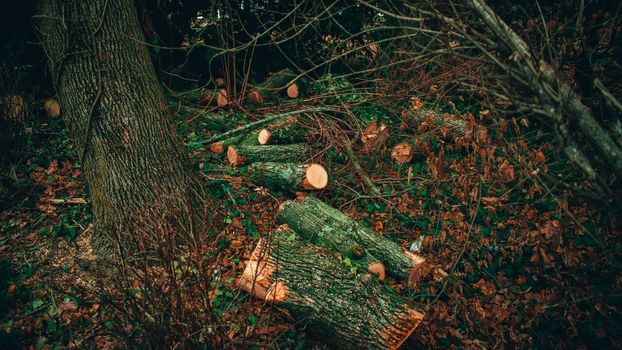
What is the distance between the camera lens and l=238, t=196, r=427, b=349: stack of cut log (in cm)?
240

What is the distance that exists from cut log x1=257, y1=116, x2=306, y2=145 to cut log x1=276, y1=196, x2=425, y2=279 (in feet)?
4.53

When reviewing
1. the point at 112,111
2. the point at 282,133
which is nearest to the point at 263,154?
the point at 282,133

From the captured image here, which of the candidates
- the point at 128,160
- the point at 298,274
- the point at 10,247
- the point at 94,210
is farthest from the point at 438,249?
the point at 10,247

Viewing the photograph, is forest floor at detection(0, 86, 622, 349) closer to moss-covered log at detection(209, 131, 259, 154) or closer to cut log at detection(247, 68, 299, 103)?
moss-covered log at detection(209, 131, 259, 154)

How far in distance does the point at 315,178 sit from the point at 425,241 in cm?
142

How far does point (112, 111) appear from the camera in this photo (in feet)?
9.59

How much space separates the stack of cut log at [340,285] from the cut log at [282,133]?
1.85 m

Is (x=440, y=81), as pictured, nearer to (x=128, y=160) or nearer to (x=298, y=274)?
(x=298, y=274)

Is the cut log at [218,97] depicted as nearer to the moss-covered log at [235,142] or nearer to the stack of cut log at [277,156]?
the moss-covered log at [235,142]

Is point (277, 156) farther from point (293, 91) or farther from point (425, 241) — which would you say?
point (425, 241)

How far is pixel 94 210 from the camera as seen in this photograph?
315 centimetres

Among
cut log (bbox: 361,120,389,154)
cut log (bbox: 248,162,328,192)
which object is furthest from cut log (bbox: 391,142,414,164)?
cut log (bbox: 248,162,328,192)

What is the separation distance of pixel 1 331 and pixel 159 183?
1559mm

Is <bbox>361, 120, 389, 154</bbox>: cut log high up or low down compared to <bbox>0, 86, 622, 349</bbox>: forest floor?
up
